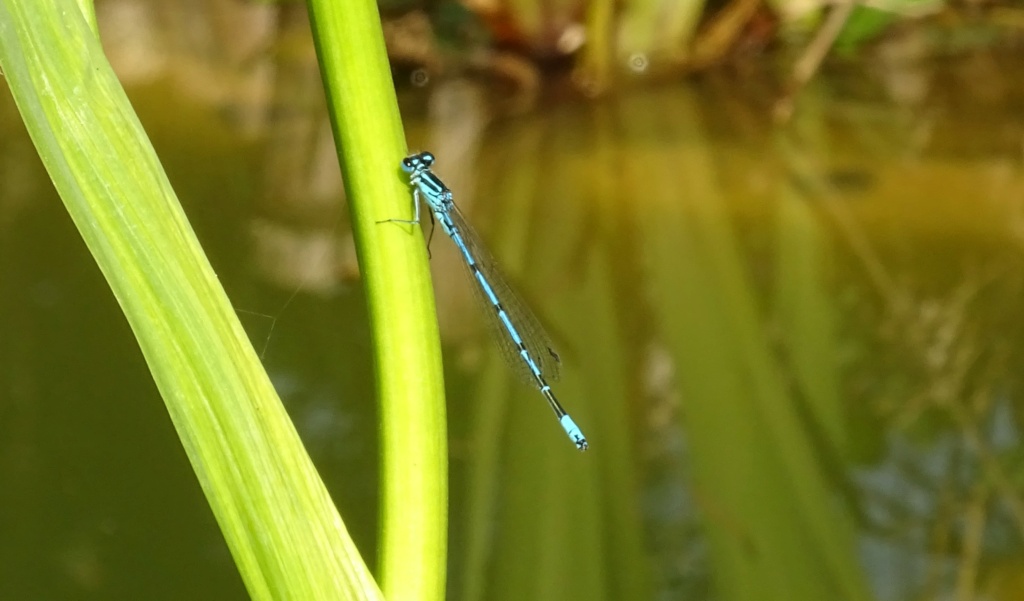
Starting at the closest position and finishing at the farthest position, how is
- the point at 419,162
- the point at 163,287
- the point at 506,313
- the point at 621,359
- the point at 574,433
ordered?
1. the point at 163,287
2. the point at 419,162
3. the point at 574,433
4. the point at 506,313
5. the point at 621,359

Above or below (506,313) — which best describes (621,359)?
below

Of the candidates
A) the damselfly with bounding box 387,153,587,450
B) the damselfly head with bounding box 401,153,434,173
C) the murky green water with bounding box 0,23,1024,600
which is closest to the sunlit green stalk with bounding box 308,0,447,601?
the damselfly head with bounding box 401,153,434,173

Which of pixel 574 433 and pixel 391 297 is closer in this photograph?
pixel 391 297

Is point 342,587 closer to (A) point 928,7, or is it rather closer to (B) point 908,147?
(B) point 908,147

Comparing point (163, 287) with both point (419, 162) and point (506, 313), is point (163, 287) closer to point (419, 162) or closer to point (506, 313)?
point (419, 162)

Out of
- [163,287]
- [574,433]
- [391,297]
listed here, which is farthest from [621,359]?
[163,287]

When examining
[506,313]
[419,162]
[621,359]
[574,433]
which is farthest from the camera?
[621,359]

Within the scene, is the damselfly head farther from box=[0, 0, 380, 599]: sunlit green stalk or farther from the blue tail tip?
the blue tail tip

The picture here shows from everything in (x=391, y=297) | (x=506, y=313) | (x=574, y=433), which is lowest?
(x=391, y=297)
